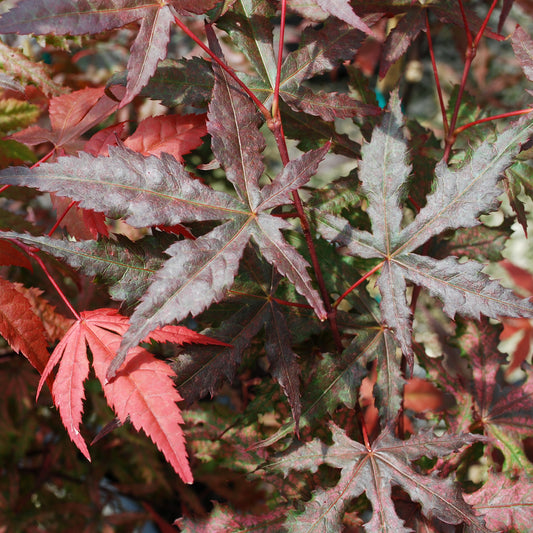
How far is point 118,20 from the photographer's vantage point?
0.52 m

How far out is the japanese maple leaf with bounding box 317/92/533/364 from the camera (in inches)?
21.5

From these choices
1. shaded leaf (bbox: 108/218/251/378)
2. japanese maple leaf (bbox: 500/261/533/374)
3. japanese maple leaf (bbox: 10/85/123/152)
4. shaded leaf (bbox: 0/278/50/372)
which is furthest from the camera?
japanese maple leaf (bbox: 500/261/533/374)

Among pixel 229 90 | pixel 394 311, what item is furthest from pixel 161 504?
pixel 229 90

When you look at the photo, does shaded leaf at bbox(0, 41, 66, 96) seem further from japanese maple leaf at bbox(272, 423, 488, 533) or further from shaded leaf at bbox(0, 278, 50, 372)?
japanese maple leaf at bbox(272, 423, 488, 533)

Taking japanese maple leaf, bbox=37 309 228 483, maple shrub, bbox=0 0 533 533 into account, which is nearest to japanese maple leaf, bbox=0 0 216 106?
maple shrub, bbox=0 0 533 533

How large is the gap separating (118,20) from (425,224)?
0.40 metres

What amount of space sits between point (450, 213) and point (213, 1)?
0.35 metres

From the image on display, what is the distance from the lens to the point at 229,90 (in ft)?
1.83

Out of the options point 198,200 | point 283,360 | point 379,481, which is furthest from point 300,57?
point 379,481

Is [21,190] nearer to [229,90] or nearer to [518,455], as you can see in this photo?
[229,90]

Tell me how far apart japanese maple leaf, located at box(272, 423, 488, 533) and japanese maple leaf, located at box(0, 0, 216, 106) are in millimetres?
455

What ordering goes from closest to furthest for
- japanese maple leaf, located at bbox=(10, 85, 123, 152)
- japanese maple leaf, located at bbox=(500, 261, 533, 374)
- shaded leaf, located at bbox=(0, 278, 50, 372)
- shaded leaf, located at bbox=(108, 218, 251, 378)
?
shaded leaf, located at bbox=(108, 218, 251, 378) < shaded leaf, located at bbox=(0, 278, 50, 372) < japanese maple leaf, located at bbox=(10, 85, 123, 152) < japanese maple leaf, located at bbox=(500, 261, 533, 374)

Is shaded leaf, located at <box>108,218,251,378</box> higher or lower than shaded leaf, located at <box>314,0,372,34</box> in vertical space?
lower

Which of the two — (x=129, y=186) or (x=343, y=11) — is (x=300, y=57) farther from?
(x=129, y=186)
